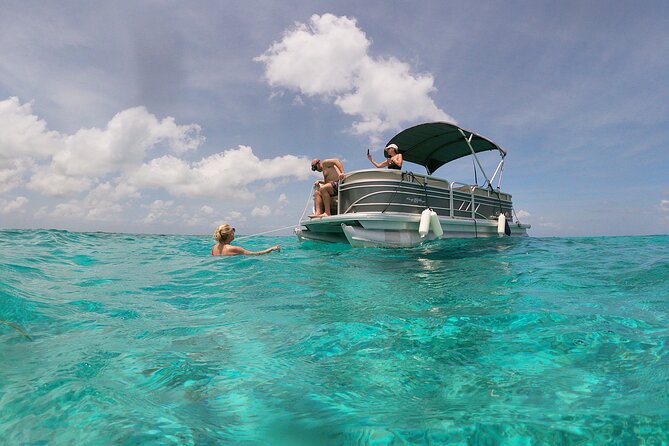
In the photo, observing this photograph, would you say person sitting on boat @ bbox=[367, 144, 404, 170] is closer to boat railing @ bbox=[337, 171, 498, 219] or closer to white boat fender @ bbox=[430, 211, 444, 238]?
boat railing @ bbox=[337, 171, 498, 219]

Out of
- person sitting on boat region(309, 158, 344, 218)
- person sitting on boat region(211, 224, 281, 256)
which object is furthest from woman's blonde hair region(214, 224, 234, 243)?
person sitting on boat region(309, 158, 344, 218)

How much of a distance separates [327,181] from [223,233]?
4.12 m

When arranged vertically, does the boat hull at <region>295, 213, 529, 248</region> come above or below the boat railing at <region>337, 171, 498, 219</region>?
below

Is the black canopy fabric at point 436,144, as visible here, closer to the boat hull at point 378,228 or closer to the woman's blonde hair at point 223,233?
the boat hull at point 378,228

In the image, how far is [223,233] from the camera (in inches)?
282

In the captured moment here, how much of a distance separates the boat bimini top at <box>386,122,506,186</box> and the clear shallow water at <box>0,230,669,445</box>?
26.5ft

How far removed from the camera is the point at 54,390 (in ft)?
5.38

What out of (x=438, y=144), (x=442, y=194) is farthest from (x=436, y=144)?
(x=442, y=194)

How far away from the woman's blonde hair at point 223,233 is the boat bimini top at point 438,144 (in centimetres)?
742

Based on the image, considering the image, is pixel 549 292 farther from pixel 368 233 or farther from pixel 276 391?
pixel 368 233

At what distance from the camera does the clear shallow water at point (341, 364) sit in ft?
4.36

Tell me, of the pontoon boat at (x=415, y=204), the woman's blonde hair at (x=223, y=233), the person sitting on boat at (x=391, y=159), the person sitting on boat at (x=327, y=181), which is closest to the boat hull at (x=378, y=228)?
the pontoon boat at (x=415, y=204)

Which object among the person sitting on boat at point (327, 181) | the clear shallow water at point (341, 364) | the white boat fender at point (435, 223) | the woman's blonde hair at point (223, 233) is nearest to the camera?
the clear shallow water at point (341, 364)

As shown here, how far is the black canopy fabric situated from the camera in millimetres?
11508
